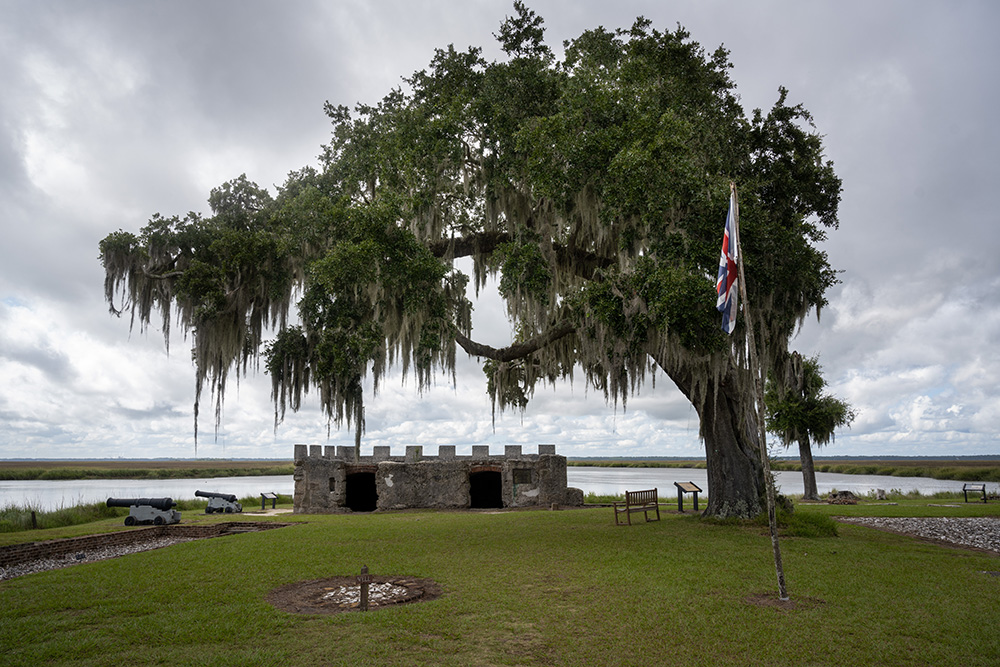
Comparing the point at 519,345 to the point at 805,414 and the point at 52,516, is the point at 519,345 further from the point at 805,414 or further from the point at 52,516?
the point at 805,414

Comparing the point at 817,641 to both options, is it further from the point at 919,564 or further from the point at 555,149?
the point at 555,149

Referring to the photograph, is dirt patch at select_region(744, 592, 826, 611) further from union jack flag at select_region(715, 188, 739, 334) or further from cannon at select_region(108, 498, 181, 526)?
cannon at select_region(108, 498, 181, 526)

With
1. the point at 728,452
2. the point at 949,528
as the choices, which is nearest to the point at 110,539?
the point at 728,452

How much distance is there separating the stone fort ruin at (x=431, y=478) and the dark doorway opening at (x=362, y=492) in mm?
2442

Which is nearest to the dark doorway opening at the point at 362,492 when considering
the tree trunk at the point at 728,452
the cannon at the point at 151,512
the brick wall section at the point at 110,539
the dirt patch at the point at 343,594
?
the brick wall section at the point at 110,539

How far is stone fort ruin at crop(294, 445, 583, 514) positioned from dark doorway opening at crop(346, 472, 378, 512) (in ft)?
8.01

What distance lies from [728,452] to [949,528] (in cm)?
589

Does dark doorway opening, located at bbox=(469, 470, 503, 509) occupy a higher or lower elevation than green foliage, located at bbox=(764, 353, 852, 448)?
lower

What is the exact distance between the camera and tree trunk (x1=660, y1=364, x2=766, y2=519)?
45.9 feet

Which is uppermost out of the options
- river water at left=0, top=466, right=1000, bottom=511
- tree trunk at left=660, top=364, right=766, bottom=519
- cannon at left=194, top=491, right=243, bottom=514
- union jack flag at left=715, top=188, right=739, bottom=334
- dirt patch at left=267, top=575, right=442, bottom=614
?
union jack flag at left=715, top=188, right=739, bottom=334

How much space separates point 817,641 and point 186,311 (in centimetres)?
1452

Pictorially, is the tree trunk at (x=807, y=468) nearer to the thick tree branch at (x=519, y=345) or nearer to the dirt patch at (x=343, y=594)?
the thick tree branch at (x=519, y=345)

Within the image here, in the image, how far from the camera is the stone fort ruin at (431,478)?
21.2 m

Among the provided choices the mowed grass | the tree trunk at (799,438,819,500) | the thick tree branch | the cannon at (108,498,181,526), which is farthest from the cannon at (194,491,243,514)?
the tree trunk at (799,438,819,500)
